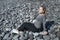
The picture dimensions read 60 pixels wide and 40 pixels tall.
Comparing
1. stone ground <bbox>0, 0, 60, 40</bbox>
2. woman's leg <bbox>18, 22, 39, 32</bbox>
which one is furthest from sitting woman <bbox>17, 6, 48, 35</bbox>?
stone ground <bbox>0, 0, 60, 40</bbox>

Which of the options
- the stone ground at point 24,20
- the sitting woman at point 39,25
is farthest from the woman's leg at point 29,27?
the stone ground at point 24,20

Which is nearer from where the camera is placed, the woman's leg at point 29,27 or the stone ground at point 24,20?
the woman's leg at point 29,27

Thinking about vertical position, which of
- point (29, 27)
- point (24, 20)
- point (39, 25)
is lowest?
point (24, 20)

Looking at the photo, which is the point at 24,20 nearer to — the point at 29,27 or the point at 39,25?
the point at 29,27

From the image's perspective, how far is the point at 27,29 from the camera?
7539mm

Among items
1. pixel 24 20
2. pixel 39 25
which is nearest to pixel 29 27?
pixel 39 25

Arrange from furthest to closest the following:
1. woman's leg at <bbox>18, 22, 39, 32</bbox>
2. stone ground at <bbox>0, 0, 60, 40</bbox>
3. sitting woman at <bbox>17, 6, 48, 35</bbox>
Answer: stone ground at <bbox>0, 0, 60, 40</bbox> < woman's leg at <bbox>18, 22, 39, 32</bbox> < sitting woman at <bbox>17, 6, 48, 35</bbox>

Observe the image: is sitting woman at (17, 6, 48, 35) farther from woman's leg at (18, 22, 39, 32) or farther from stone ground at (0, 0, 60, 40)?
stone ground at (0, 0, 60, 40)

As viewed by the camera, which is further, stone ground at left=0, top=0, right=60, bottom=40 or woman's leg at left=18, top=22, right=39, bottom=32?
stone ground at left=0, top=0, right=60, bottom=40

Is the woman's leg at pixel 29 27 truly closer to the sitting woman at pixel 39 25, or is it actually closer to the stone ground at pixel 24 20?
the sitting woman at pixel 39 25

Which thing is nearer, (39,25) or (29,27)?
(39,25)

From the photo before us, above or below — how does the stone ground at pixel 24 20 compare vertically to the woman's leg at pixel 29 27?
below

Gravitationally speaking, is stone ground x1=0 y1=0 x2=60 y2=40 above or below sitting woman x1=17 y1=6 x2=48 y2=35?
below

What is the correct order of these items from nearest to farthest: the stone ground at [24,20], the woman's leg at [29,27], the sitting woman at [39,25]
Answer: the sitting woman at [39,25] < the woman's leg at [29,27] < the stone ground at [24,20]
